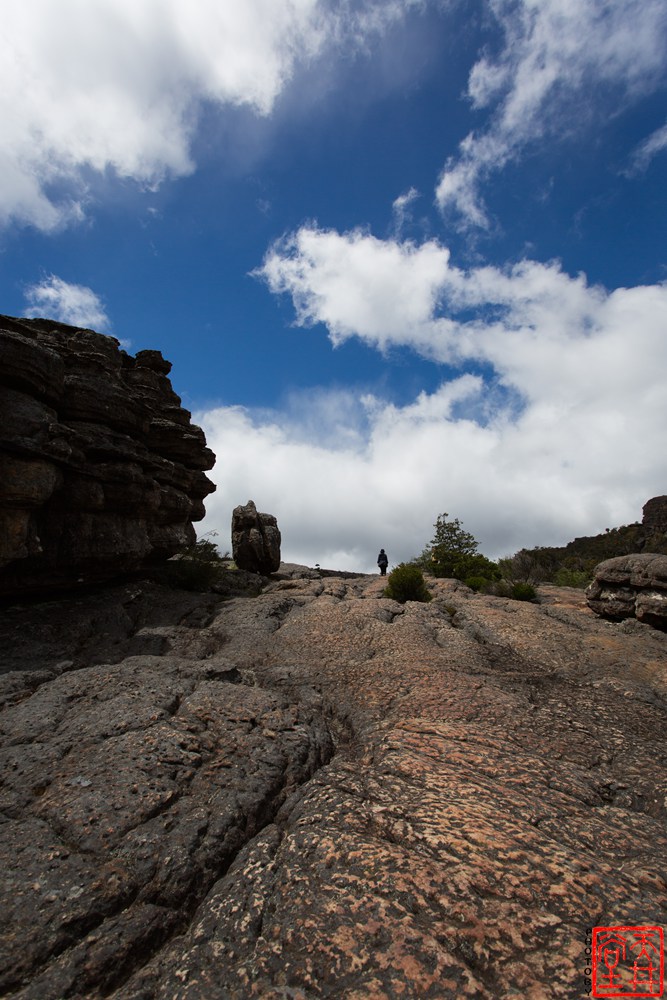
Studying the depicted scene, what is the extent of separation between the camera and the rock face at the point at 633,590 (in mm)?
14953

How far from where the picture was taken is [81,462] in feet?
44.7

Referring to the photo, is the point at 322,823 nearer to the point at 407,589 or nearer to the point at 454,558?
the point at 407,589

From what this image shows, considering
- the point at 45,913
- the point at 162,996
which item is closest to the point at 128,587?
the point at 45,913

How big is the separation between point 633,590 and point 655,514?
212 ft

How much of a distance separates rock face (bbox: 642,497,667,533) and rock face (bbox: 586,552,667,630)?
181 feet

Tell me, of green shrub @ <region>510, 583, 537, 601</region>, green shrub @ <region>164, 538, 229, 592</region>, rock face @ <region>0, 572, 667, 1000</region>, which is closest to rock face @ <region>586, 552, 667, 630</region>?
green shrub @ <region>510, 583, 537, 601</region>

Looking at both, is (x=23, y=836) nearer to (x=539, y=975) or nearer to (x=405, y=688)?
(x=539, y=975)

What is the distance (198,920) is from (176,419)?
1879cm

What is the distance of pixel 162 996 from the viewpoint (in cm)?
371

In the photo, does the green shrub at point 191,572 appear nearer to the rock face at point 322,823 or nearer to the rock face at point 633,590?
the rock face at point 322,823

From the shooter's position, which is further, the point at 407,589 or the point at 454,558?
the point at 454,558

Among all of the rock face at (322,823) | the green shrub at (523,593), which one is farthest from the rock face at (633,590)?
the rock face at (322,823)

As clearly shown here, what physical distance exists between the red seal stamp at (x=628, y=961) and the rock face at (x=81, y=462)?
1296 cm

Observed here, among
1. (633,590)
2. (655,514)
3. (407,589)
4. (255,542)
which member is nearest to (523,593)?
(633,590)
